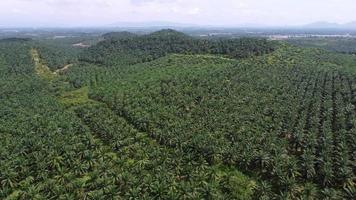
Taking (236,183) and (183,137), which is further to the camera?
(183,137)

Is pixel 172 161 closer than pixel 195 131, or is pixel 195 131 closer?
pixel 172 161

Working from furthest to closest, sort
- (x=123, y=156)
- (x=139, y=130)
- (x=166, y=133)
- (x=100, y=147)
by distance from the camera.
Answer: (x=139, y=130) < (x=166, y=133) < (x=100, y=147) < (x=123, y=156)

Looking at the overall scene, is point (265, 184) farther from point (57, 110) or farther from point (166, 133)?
point (57, 110)

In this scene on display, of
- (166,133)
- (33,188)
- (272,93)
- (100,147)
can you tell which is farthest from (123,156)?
(272,93)

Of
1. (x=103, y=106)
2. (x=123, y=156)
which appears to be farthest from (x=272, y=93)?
(x=123, y=156)

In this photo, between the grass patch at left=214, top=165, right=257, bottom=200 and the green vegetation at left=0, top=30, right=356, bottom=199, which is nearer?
the grass patch at left=214, top=165, right=257, bottom=200

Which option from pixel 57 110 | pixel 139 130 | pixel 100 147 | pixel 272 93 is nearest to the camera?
pixel 100 147

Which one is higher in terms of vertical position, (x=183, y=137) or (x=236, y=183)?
(x=183, y=137)

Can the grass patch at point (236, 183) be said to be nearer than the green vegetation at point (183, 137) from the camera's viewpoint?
Yes
